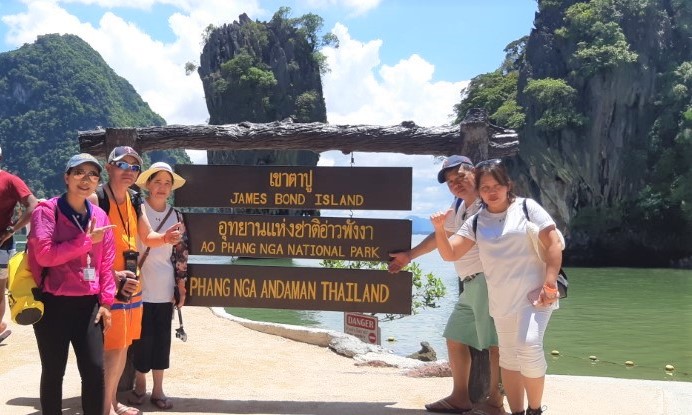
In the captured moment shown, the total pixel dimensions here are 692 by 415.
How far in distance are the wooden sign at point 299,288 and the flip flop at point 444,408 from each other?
0.67m

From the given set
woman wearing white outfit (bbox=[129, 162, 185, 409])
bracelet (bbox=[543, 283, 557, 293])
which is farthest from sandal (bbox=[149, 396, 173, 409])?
bracelet (bbox=[543, 283, 557, 293])

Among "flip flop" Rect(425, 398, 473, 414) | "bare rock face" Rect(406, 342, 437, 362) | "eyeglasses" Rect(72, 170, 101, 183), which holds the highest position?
"eyeglasses" Rect(72, 170, 101, 183)

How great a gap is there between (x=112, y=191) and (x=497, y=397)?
9.35ft

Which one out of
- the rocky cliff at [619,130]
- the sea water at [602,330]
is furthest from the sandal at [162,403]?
the rocky cliff at [619,130]

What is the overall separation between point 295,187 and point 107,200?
→ 1375 mm

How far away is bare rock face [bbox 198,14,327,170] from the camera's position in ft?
200

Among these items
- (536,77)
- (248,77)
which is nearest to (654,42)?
(536,77)

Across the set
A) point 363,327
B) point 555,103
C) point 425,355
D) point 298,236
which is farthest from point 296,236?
point 555,103

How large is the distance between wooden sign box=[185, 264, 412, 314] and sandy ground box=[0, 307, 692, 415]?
690 millimetres

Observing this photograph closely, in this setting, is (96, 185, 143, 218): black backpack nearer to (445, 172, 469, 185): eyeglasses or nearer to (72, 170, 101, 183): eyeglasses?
(72, 170, 101, 183): eyeglasses

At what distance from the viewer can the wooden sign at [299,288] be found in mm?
4938

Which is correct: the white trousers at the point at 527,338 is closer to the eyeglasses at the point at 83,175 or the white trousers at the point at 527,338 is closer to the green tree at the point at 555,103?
the eyeglasses at the point at 83,175

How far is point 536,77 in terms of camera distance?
4391 centimetres

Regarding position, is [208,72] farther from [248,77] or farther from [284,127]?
[284,127]
